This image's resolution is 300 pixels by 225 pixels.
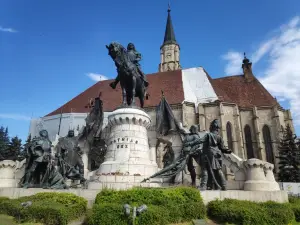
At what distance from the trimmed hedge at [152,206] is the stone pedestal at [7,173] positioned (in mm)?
5880

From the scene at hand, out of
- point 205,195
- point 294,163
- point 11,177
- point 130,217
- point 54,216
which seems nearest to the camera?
point 130,217

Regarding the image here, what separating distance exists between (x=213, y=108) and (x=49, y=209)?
2687cm

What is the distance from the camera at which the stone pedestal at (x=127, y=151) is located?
339 inches

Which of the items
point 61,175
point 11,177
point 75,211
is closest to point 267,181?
point 75,211

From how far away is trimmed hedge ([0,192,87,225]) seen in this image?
5531mm

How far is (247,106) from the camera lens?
32.7m

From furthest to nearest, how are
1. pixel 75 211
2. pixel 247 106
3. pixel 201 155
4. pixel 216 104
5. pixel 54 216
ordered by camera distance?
pixel 247 106, pixel 216 104, pixel 201 155, pixel 75 211, pixel 54 216

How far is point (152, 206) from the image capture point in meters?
5.56

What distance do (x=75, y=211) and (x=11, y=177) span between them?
5.78 m

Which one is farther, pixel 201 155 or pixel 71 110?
pixel 71 110

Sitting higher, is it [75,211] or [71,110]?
[71,110]

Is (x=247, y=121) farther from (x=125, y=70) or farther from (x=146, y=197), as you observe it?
(x=146, y=197)

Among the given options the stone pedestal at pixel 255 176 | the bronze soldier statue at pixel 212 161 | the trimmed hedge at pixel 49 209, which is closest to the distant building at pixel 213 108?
the stone pedestal at pixel 255 176

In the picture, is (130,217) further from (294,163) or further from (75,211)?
(294,163)
